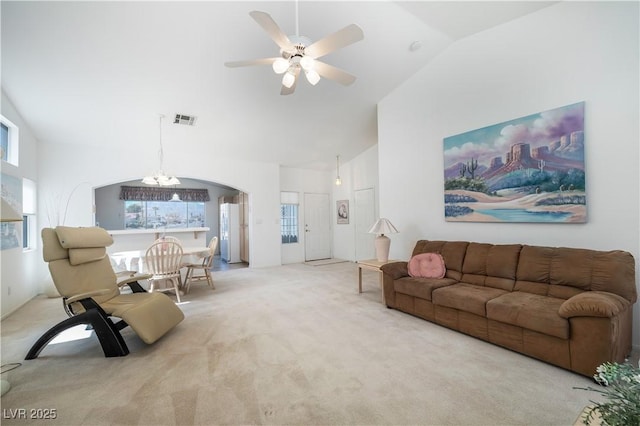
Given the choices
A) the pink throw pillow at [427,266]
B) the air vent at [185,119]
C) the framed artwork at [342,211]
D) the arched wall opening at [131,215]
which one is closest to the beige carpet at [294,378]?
the pink throw pillow at [427,266]

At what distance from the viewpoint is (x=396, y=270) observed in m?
3.69

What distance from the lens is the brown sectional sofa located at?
208 centimetres

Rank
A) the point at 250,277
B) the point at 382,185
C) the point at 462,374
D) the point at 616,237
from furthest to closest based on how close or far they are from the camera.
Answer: the point at 250,277
the point at 382,185
the point at 616,237
the point at 462,374

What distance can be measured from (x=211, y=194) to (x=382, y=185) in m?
6.67

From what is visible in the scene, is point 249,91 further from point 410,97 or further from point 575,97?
point 575,97

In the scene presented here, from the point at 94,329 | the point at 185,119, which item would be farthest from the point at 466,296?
the point at 185,119

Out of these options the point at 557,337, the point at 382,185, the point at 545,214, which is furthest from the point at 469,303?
the point at 382,185

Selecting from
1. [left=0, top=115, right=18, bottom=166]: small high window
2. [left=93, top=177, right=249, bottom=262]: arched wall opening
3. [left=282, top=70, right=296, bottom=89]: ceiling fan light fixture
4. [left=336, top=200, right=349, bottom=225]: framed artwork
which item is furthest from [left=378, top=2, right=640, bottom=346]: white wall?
[left=0, top=115, right=18, bottom=166]: small high window

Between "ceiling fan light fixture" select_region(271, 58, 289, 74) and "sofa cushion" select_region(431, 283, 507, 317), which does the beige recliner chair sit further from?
"sofa cushion" select_region(431, 283, 507, 317)

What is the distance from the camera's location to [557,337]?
2.21 meters

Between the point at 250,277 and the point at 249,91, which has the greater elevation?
the point at 249,91

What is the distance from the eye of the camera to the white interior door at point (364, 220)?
23.1 ft

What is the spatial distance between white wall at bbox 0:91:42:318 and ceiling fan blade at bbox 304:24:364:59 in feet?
13.8

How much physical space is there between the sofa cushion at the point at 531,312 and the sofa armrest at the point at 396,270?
115cm
